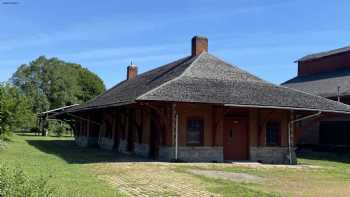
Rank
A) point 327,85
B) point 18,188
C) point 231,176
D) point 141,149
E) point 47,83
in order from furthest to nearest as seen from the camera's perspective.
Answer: point 47,83 < point 327,85 < point 141,149 < point 231,176 < point 18,188

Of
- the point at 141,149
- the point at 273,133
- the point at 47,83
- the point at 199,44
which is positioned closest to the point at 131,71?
the point at 199,44

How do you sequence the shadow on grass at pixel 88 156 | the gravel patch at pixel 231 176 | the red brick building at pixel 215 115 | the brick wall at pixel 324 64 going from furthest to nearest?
1. the brick wall at pixel 324 64
2. the shadow on grass at pixel 88 156
3. the red brick building at pixel 215 115
4. the gravel patch at pixel 231 176

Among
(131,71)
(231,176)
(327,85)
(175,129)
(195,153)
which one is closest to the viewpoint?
(231,176)

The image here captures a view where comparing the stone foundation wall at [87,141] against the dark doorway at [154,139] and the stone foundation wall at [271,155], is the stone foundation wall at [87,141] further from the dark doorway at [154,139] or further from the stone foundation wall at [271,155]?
the stone foundation wall at [271,155]

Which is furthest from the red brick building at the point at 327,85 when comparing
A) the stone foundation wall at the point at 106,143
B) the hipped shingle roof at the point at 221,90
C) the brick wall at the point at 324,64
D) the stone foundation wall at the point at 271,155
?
the stone foundation wall at the point at 106,143

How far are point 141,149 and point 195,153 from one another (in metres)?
3.70

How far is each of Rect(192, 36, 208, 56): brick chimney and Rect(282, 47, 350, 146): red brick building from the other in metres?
7.03

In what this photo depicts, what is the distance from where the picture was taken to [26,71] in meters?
60.4

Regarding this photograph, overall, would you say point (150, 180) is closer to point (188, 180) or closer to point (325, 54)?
point (188, 180)

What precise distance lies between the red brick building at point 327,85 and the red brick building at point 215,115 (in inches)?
128

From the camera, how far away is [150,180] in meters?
12.1

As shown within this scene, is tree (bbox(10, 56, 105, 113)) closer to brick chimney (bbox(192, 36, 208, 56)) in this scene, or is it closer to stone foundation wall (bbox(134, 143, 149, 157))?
brick chimney (bbox(192, 36, 208, 56))

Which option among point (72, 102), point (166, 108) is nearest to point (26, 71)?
point (72, 102)

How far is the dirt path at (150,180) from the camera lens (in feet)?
33.3
